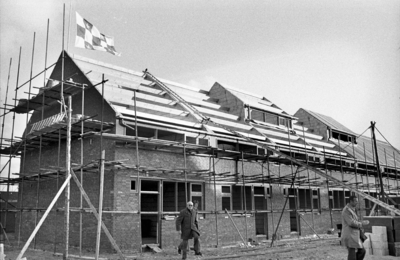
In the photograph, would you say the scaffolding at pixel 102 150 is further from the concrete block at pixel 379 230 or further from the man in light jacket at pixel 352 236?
the man in light jacket at pixel 352 236

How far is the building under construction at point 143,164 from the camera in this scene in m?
13.5

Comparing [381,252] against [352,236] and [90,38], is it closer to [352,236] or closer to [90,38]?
[352,236]

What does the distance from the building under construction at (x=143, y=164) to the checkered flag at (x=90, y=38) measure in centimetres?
88

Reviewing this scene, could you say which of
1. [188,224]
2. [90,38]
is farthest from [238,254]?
[90,38]

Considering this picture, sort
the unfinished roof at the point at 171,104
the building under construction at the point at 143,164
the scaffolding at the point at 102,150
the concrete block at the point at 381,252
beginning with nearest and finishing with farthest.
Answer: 1. the concrete block at the point at 381,252
2. the scaffolding at the point at 102,150
3. the building under construction at the point at 143,164
4. the unfinished roof at the point at 171,104

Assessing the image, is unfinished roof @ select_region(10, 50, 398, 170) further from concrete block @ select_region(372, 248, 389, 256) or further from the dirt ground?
concrete block @ select_region(372, 248, 389, 256)

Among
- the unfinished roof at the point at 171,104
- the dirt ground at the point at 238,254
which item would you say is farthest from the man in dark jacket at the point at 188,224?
the unfinished roof at the point at 171,104

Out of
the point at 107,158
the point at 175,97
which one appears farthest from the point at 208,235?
the point at 175,97

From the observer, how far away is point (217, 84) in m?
23.3

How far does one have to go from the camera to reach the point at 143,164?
1428 cm

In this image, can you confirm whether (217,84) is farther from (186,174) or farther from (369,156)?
(369,156)

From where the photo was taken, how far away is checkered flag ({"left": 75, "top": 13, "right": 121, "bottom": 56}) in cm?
1383

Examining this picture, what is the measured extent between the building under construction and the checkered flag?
881mm

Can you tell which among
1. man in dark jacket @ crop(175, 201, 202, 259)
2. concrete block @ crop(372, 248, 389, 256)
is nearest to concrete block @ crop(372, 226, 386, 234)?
concrete block @ crop(372, 248, 389, 256)
